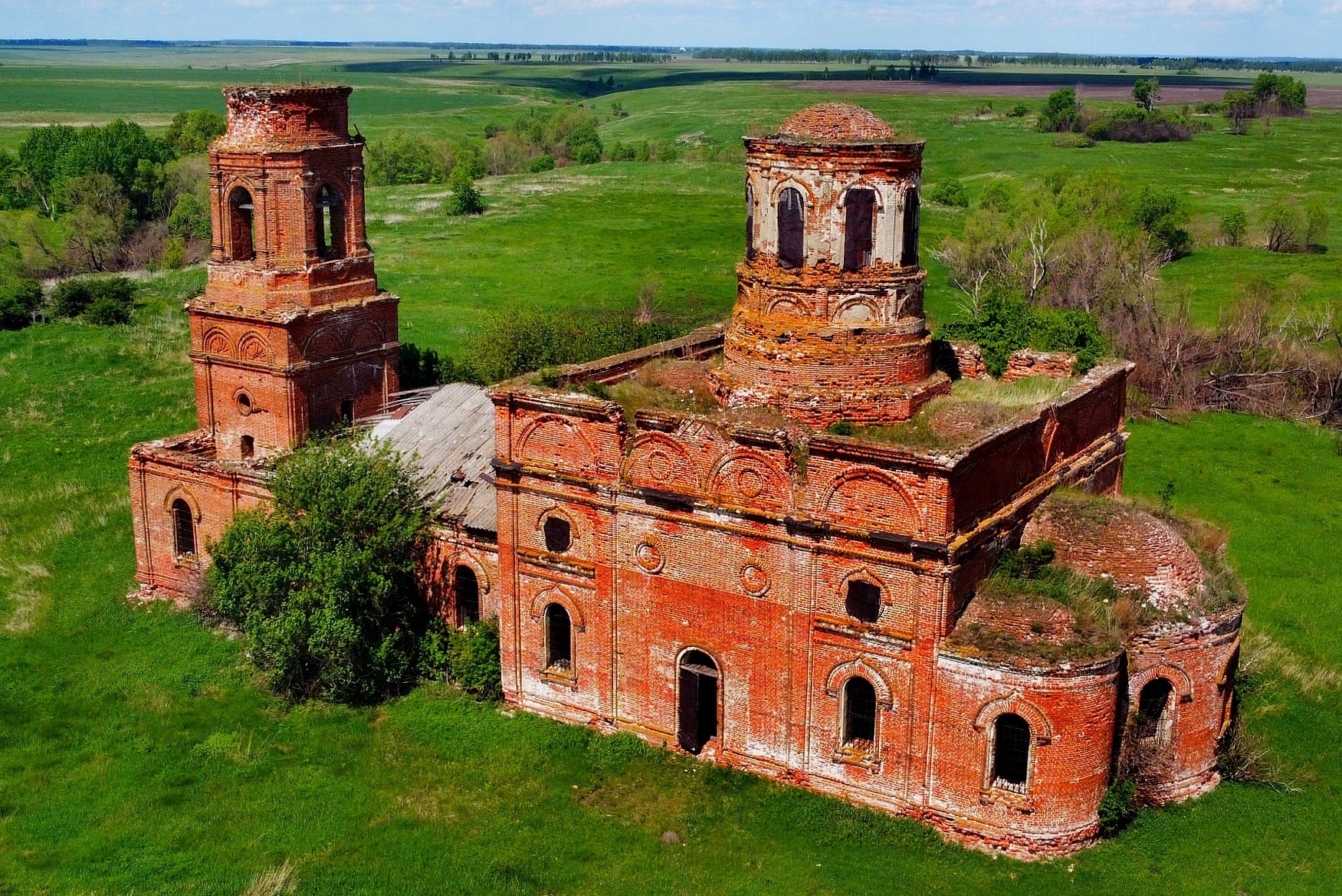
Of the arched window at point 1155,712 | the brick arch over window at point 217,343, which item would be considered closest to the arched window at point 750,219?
the arched window at point 1155,712

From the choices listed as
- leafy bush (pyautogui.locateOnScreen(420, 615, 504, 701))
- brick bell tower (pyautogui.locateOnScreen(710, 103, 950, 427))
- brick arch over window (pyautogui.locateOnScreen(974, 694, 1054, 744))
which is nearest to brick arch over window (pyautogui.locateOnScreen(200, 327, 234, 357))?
leafy bush (pyautogui.locateOnScreen(420, 615, 504, 701))

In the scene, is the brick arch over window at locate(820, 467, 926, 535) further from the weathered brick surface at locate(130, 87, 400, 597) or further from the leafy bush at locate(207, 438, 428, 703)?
the weathered brick surface at locate(130, 87, 400, 597)

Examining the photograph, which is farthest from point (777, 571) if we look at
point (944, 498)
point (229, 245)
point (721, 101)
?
point (721, 101)

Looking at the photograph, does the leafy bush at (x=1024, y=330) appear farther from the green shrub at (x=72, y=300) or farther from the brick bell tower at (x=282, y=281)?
the green shrub at (x=72, y=300)

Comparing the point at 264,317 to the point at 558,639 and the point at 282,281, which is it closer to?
the point at 282,281

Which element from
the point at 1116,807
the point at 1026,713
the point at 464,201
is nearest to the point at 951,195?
the point at 464,201

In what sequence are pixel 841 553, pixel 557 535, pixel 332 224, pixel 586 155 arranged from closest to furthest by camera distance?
1. pixel 841 553
2. pixel 557 535
3. pixel 332 224
4. pixel 586 155
